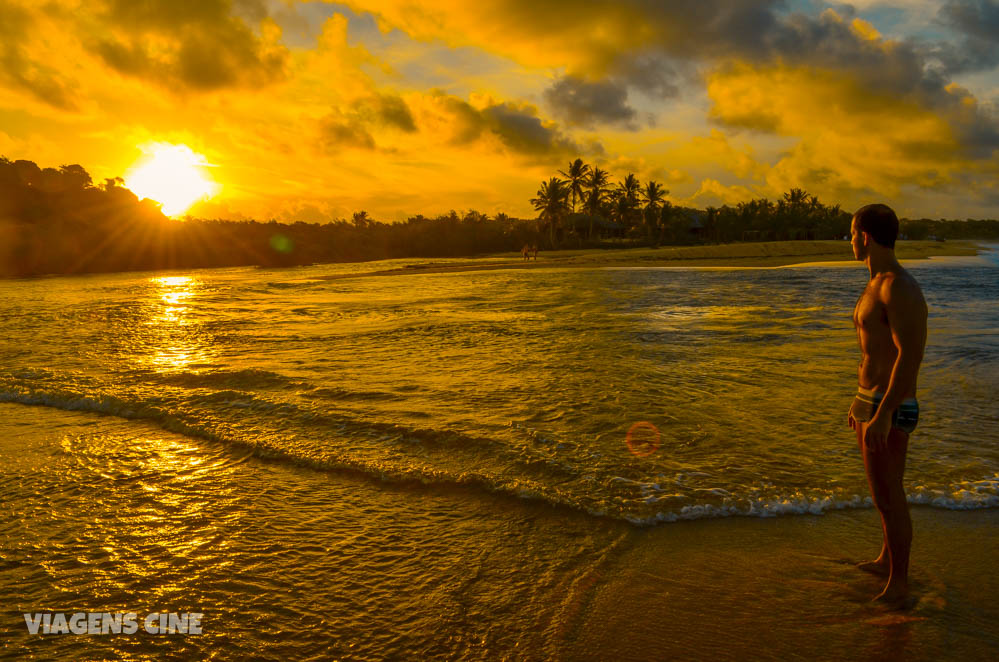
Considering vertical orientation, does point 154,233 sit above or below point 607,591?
above

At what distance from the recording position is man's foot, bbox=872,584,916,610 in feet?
10.0

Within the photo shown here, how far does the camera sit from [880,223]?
313cm

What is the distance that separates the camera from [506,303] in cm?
1986

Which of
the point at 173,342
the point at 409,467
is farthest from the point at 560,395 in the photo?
the point at 173,342

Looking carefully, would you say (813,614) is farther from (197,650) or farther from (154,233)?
(154,233)

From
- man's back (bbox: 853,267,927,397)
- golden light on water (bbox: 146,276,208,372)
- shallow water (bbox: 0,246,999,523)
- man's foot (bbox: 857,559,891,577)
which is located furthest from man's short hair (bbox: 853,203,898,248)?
golden light on water (bbox: 146,276,208,372)

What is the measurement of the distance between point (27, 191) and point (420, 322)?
83.9 meters

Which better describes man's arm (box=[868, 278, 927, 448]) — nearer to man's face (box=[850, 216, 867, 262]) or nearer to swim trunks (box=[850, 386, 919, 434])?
swim trunks (box=[850, 386, 919, 434])

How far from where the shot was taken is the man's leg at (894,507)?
307cm

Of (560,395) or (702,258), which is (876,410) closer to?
(560,395)

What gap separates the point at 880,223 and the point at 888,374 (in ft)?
2.64

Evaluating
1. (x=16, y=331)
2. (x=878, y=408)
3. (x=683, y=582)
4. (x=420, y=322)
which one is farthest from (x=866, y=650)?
(x=16, y=331)

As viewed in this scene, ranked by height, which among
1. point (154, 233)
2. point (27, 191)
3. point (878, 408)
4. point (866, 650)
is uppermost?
point (27, 191)

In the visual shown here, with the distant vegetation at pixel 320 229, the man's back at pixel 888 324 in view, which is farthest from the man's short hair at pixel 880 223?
the distant vegetation at pixel 320 229
